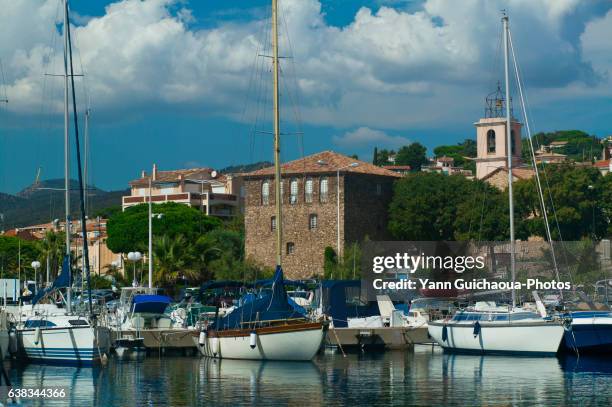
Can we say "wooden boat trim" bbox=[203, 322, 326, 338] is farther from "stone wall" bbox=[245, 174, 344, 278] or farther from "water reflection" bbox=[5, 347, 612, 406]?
"stone wall" bbox=[245, 174, 344, 278]

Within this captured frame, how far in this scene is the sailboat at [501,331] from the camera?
126 feet

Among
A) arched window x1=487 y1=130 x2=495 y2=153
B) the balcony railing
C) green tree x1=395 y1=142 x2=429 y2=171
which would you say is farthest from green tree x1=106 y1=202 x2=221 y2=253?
green tree x1=395 y1=142 x2=429 y2=171

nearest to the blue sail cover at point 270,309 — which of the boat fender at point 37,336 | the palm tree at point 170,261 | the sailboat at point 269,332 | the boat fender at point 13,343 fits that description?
the sailboat at point 269,332

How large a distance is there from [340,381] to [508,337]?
28.6 feet

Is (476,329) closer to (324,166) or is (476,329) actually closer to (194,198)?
(324,166)

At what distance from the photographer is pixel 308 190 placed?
8012cm

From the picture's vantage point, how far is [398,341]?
43.9 metres

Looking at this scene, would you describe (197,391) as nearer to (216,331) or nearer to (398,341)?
(216,331)

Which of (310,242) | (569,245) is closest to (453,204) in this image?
(310,242)

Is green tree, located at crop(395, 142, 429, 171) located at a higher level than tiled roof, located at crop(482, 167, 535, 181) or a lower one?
higher

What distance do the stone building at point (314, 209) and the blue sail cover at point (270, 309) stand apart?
40117 mm

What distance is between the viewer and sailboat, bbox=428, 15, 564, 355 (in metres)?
38.3

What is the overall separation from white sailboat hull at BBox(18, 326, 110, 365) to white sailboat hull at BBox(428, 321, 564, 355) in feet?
40.3

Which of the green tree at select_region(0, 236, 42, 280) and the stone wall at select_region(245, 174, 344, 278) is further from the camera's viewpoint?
the green tree at select_region(0, 236, 42, 280)
